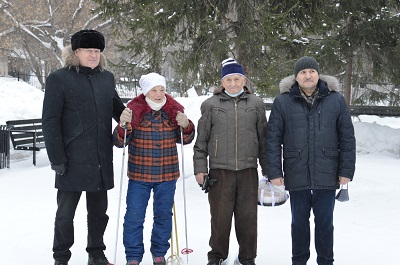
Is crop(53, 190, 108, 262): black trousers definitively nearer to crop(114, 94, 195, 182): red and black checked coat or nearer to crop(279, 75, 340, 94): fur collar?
crop(114, 94, 195, 182): red and black checked coat

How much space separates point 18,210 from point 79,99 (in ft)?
11.3

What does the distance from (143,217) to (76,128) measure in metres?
1.04

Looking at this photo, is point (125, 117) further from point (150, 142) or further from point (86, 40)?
point (86, 40)

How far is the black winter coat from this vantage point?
414 cm

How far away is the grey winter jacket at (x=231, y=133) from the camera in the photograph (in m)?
4.30

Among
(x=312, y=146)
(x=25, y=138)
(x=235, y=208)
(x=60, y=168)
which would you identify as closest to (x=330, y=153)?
(x=312, y=146)

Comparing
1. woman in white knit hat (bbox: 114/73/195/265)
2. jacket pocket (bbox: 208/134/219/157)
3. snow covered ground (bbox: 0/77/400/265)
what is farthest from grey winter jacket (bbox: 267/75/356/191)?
snow covered ground (bbox: 0/77/400/265)

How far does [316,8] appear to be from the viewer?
8.03 metres

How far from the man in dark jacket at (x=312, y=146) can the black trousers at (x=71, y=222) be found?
1.66 metres

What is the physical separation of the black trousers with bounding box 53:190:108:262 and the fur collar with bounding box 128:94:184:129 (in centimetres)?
81

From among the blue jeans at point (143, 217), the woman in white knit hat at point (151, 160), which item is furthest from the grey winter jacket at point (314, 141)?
the blue jeans at point (143, 217)

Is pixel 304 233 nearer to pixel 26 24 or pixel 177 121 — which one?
pixel 177 121

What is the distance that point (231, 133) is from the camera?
4.30m

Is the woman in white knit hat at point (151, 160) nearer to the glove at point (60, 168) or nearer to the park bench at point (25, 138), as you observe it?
the glove at point (60, 168)
